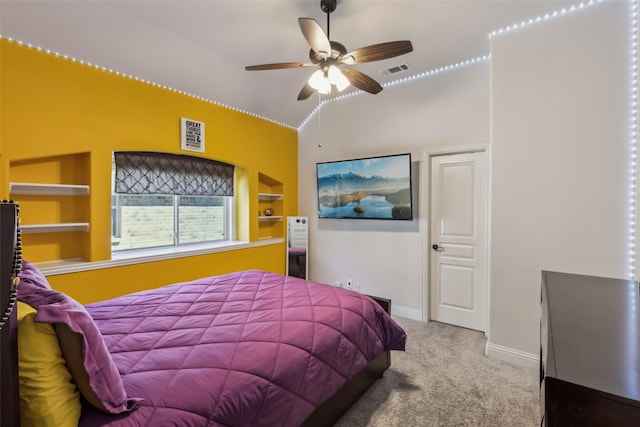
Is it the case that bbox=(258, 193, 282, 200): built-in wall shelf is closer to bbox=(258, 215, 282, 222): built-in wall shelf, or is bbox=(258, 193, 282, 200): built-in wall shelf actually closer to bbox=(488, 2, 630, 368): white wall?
bbox=(258, 215, 282, 222): built-in wall shelf

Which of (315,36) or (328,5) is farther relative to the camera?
(328,5)

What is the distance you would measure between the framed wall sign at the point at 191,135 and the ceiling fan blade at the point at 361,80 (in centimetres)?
203

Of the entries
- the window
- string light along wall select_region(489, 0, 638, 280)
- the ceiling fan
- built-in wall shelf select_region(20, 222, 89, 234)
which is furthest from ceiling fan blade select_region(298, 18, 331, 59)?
built-in wall shelf select_region(20, 222, 89, 234)

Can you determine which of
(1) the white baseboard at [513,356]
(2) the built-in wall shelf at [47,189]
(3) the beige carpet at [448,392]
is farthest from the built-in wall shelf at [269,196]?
(1) the white baseboard at [513,356]

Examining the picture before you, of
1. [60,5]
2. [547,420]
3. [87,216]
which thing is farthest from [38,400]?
[60,5]

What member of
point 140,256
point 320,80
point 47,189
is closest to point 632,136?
point 320,80

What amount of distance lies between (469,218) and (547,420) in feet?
9.45

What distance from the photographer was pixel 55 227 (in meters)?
2.72

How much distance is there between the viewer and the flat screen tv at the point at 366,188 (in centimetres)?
371

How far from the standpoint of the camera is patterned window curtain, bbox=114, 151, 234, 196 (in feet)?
10.5

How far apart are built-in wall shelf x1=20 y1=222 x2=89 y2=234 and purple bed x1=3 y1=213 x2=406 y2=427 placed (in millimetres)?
1158

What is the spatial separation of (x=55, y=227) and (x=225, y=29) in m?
2.36

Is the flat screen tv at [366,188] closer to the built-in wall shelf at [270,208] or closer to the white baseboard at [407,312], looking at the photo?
the built-in wall shelf at [270,208]

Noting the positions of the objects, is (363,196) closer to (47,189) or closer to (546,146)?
(546,146)
